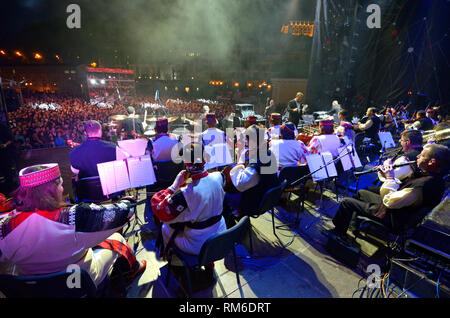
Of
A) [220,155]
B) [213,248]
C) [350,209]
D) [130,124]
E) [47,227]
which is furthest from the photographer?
[130,124]

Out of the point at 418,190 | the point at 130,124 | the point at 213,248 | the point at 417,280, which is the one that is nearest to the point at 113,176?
the point at 213,248

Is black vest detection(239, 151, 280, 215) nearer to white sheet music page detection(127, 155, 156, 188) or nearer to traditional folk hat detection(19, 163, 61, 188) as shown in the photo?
white sheet music page detection(127, 155, 156, 188)

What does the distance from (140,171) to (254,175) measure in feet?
5.47

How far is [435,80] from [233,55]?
22538 mm

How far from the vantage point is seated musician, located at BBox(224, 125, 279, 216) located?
2.75m

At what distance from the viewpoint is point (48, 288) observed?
4.60 feet

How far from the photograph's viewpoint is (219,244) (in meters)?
1.94

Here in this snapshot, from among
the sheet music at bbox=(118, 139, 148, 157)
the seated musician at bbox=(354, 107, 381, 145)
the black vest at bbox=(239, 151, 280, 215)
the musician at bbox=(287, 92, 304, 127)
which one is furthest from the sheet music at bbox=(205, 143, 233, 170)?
the musician at bbox=(287, 92, 304, 127)

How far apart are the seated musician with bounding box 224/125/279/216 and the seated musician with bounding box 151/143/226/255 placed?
1.95 ft

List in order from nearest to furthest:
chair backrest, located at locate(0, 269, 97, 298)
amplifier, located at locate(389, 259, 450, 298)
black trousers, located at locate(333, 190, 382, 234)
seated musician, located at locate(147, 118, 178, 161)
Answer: chair backrest, located at locate(0, 269, 97, 298) < amplifier, located at locate(389, 259, 450, 298) < black trousers, located at locate(333, 190, 382, 234) < seated musician, located at locate(147, 118, 178, 161)

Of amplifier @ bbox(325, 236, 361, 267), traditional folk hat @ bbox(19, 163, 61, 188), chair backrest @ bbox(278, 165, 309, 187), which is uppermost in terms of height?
traditional folk hat @ bbox(19, 163, 61, 188)

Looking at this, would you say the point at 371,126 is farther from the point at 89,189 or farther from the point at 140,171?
the point at 89,189
